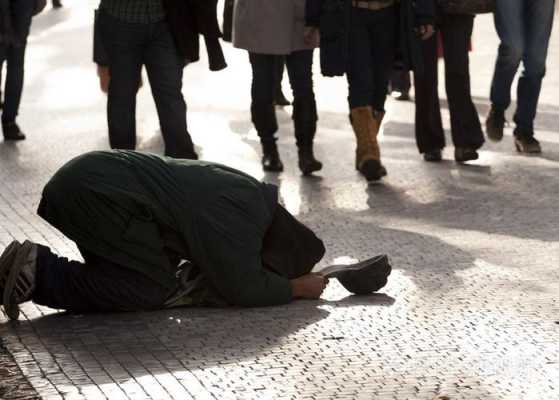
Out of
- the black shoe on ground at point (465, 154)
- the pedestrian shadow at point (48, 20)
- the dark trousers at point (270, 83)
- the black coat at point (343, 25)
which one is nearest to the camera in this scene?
the black coat at point (343, 25)

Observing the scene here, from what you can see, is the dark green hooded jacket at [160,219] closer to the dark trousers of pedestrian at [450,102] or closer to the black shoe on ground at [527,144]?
the dark trousers of pedestrian at [450,102]

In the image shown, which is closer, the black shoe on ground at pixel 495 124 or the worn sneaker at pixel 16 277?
the worn sneaker at pixel 16 277

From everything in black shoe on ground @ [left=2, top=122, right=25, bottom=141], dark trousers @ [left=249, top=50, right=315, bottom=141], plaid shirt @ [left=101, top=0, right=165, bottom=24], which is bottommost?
black shoe on ground @ [left=2, top=122, right=25, bottom=141]

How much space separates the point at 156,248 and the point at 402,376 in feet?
4.42

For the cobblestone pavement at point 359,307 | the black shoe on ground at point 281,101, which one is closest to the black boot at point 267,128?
the cobblestone pavement at point 359,307

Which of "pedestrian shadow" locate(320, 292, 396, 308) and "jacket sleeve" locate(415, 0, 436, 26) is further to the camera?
"jacket sleeve" locate(415, 0, 436, 26)

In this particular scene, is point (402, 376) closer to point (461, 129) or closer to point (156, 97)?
point (156, 97)

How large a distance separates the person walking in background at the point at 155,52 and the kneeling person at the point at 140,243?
3036 millimetres

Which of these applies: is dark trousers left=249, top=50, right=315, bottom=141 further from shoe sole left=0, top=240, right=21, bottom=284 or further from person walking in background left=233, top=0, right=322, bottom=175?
shoe sole left=0, top=240, right=21, bottom=284

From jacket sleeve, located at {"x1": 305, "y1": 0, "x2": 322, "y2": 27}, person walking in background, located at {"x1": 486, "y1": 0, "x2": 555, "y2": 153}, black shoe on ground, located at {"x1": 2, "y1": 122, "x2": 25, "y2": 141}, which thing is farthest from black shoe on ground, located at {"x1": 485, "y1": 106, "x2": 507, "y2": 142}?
black shoe on ground, located at {"x1": 2, "y1": 122, "x2": 25, "y2": 141}

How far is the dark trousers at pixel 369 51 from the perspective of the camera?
10.9 metres

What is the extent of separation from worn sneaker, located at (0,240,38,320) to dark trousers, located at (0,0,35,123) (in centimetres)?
637

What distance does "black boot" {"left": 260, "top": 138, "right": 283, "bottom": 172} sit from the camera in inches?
455

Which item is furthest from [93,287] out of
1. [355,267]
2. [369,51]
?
[369,51]
